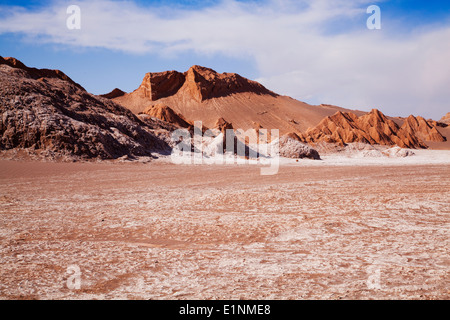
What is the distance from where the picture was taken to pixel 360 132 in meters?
50.7

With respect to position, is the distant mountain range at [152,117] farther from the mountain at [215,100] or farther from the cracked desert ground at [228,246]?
the cracked desert ground at [228,246]

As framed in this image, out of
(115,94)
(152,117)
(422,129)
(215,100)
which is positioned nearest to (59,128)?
(152,117)

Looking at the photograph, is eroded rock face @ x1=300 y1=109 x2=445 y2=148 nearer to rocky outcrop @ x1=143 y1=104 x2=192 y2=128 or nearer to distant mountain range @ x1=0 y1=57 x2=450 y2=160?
distant mountain range @ x1=0 y1=57 x2=450 y2=160

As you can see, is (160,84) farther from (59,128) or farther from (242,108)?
(59,128)

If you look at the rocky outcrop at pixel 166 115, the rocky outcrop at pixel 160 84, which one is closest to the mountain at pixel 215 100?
the rocky outcrop at pixel 160 84

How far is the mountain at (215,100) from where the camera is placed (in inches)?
2581

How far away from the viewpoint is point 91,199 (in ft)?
29.7

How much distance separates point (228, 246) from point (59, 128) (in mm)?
21485

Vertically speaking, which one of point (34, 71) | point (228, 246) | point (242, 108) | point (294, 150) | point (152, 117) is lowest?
point (228, 246)

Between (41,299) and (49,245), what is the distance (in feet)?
6.18

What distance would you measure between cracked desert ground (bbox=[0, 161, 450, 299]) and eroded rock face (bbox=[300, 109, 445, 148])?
119 feet

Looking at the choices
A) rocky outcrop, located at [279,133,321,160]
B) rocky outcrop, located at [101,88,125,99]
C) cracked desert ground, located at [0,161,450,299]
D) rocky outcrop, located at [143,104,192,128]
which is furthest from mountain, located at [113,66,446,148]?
cracked desert ground, located at [0,161,450,299]
